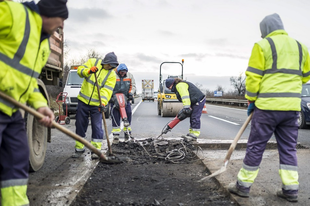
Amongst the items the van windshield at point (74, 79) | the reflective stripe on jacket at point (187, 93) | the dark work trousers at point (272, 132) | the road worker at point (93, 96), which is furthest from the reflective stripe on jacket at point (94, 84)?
the van windshield at point (74, 79)

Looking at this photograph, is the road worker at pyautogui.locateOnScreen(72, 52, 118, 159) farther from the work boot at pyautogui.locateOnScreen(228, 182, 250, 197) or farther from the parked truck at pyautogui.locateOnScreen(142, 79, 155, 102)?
the parked truck at pyautogui.locateOnScreen(142, 79, 155, 102)

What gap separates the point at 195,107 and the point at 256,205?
438 centimetres

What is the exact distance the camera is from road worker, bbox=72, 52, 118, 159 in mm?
5633

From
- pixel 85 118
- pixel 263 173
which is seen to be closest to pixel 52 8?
pixel 263 173

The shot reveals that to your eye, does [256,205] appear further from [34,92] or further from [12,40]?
[12,40]

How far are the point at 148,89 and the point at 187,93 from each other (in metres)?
38.9

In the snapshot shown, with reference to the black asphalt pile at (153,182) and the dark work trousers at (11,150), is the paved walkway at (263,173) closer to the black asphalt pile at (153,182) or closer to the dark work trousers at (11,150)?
the black asphalt pile at (153,182)

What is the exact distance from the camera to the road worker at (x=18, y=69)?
2135 mm

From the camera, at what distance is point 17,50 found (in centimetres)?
218

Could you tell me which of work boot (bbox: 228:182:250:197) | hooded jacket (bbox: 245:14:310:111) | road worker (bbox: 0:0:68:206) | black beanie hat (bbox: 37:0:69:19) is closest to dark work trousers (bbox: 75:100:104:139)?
work boot (bbox: 228:182:250:197)

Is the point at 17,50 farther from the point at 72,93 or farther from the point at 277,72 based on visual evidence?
the point at 72,93

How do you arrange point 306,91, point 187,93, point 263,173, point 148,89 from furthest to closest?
1. point 148,89
2. point 306,91
3. point 187,93
4. point 263,173

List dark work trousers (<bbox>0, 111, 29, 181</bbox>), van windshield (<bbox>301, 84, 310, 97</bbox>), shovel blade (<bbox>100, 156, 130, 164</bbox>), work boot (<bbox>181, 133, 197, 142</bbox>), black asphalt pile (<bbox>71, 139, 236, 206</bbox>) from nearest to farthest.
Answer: dark work trousers (<bbox>0, 111, 29, 181</bbox>)
black asphalt pile (<bbox>71, 139, 236, 206</bbox>)
shovel blade (<bbox>100, 156, 130, 164</bbox>)
work boot (<bbox>181, 133, 197, 142</bbox>)
van windshield (<bbox>301, 84, 310, 97</bbox>)

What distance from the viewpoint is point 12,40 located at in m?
2.14
